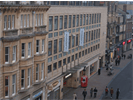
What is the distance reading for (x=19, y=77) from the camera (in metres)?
26.3

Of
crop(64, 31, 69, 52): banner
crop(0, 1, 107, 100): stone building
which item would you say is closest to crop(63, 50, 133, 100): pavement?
crop(0, 1, 107, 100): stone building

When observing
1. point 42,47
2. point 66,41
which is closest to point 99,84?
point 66,41

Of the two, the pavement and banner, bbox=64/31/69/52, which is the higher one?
banner, bbox=64/31/69/52

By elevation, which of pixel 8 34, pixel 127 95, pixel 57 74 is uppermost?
pixel 8 34

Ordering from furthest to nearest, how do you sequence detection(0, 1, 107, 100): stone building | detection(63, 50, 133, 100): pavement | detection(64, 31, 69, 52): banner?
1. detection(63, 50, 133, 100): pavement
2. detection(64, 31, 69, 52): banner
3. detection(0, 1, 107, 100): stone building

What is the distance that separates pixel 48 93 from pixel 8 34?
1220 centimetres

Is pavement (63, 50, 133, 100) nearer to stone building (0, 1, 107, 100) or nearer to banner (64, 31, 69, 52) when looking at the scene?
stone building (0, 1, 107, 100)

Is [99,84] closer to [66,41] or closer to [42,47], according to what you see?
[66,41]

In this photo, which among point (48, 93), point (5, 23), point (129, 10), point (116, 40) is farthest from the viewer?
point (129, 10)

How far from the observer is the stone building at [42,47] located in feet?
79.7

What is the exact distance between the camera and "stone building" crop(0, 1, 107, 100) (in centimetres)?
2430

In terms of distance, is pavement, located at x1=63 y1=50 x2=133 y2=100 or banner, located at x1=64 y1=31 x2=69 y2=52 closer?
banner, located at x1=64 y1=31 x2=69 y2=52

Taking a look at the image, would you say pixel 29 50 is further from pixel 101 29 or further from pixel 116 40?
pixel 116 40

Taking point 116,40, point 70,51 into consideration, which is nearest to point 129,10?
point 116,40
